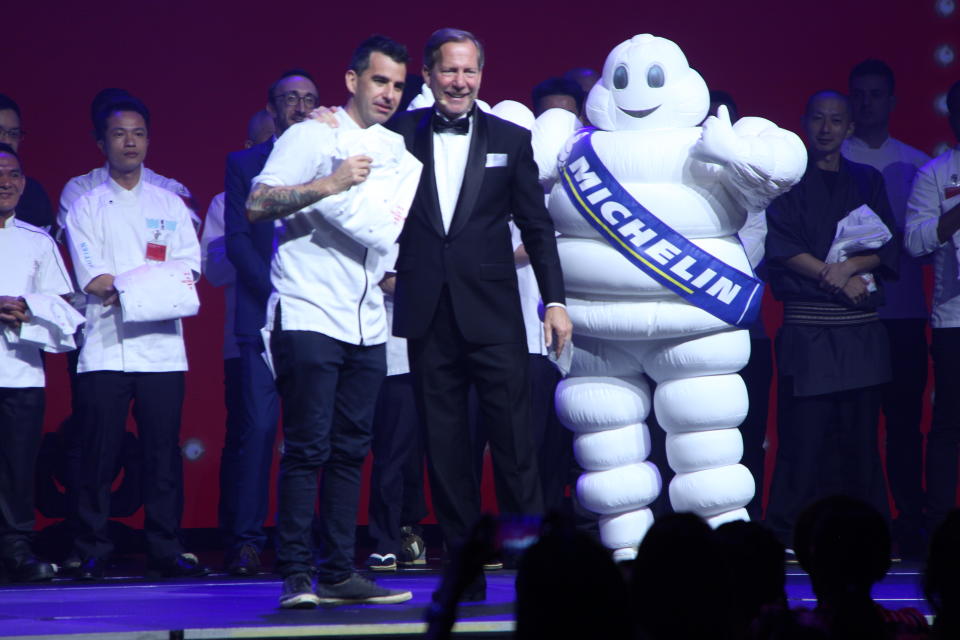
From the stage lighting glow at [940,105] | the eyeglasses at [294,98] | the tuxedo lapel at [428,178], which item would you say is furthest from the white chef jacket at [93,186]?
the stage lighting glow at [940,105]

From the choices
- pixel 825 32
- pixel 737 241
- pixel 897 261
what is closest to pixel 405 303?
pixel 737 241

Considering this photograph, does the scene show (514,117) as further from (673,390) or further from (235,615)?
(235,615)

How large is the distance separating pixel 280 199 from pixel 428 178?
Answer: 50cm

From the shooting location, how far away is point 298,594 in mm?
3631

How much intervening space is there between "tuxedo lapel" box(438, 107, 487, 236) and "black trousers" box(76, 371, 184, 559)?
1790 millimetres

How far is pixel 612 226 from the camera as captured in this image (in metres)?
4.51

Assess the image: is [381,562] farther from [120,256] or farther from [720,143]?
[720,143]

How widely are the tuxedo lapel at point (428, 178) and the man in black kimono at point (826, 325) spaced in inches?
76.7

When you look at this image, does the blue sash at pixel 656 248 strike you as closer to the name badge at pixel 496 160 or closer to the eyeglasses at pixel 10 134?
the name badge at pixel 496 160

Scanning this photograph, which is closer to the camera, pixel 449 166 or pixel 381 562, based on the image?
pixel 449 166

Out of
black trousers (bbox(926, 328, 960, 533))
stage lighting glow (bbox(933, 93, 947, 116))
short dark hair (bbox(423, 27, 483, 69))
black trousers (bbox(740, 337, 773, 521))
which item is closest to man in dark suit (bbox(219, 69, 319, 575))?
short dark hair (bbox(423, 27, 483, 69))

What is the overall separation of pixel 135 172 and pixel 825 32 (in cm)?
361

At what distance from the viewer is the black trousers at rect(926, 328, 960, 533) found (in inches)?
211

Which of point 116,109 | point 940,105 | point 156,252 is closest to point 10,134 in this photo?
point 116,109
